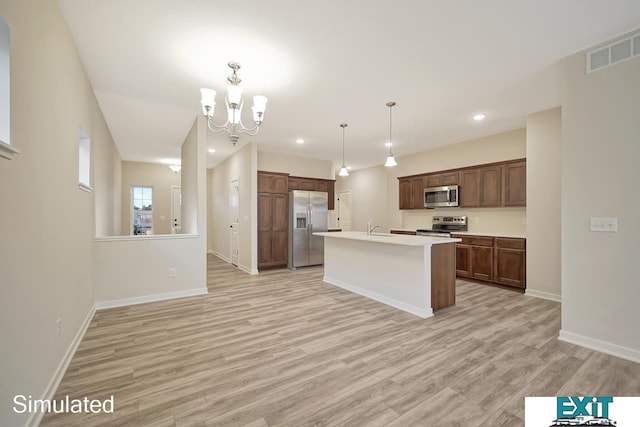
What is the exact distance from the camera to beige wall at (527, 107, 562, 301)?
13.1 ft

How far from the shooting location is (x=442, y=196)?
596cm

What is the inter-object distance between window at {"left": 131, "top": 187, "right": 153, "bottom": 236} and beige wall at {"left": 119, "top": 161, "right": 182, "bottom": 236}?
0.35 feet

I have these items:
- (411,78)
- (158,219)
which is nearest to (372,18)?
(411,78)

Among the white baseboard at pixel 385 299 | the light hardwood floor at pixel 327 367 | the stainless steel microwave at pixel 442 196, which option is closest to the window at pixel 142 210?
the light hardwood floor at pixel 327 367

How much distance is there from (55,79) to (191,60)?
1139mm

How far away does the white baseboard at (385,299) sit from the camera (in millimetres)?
3445

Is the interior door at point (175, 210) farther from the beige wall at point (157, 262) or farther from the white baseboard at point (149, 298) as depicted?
the white baseboard at point (149, 298)

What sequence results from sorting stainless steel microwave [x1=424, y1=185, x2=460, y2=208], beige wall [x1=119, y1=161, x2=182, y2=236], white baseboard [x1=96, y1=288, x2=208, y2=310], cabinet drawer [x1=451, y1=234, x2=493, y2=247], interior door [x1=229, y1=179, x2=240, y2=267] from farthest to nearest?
beige wall [x1=119, y1=161, x2=182, y2=236], interior door [x1=229, y1=179, x2=240, y2=267], stainless steel microwave [x1=424, y1=185, x2=460, y2=208], cabinet drawer [x1=451, y1=234, x2=493, y2=247], white baseboard [x1=96, y1=288, x2=208, y2=310]

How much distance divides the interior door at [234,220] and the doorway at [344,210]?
4106mm

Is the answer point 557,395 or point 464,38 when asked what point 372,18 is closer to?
point 464,38

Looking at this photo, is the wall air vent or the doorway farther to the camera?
the doorway

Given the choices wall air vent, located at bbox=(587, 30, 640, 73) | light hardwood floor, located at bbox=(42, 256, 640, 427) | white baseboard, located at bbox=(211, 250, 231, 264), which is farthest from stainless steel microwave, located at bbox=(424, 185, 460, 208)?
white baseboard, located at bbox=(211, 250, 231, 264)

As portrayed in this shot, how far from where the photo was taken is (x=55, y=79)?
2107mm

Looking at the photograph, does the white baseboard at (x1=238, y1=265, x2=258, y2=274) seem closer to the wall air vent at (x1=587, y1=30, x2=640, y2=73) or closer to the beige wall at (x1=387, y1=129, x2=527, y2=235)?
the beige wall at (x1=387, y1=129, x2=527, y2=235)
